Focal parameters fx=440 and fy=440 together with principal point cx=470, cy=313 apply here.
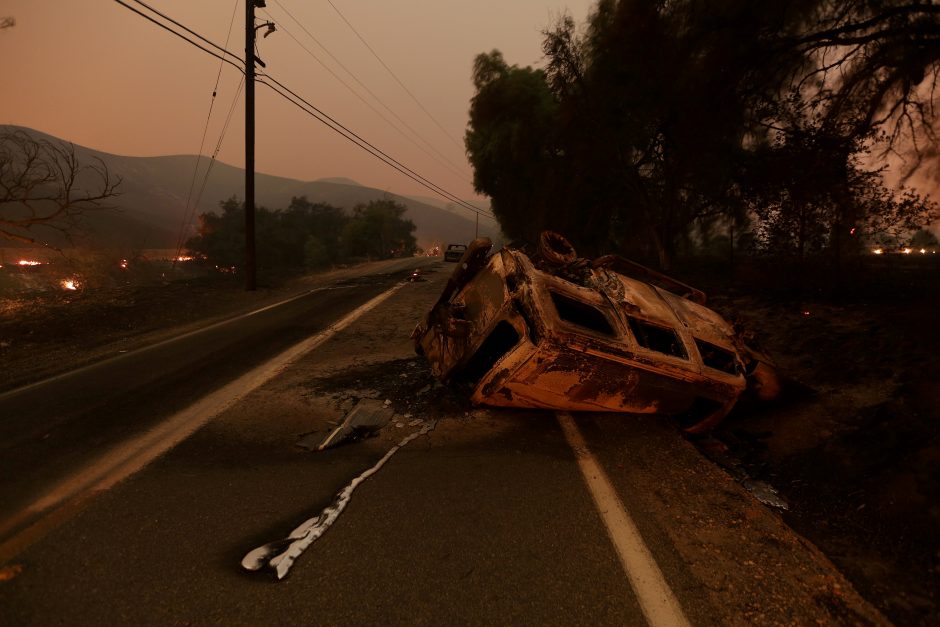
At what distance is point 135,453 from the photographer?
11.0 ft

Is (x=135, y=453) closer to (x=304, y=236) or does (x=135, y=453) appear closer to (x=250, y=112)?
(x=250, y=112)

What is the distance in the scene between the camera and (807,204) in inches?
390

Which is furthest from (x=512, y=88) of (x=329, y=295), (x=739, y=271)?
(x=329, y=295)

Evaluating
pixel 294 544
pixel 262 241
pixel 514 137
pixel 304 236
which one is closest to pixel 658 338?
pixel 294 544

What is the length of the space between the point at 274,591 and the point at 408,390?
275 centimetres

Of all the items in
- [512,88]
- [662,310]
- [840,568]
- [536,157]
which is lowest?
[840,568]

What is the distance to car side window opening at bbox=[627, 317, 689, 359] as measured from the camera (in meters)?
3.81

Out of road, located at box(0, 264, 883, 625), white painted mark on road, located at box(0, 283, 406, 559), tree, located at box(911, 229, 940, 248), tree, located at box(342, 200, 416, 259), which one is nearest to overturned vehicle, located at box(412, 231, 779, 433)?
road, located at box(0, 264, 883, 625)

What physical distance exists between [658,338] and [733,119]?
9.58m

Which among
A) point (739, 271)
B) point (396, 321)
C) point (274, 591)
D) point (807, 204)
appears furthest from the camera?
point (739, 271)

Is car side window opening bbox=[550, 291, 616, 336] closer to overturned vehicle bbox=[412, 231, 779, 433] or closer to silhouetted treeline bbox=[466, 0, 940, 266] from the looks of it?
overturned vehicle bbox=[412, 231, 779, 433]

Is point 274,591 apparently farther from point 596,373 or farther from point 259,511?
point 596,373

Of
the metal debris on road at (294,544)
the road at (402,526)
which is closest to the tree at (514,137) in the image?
the road at (402,526)

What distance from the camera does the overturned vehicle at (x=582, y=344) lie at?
131 inches
